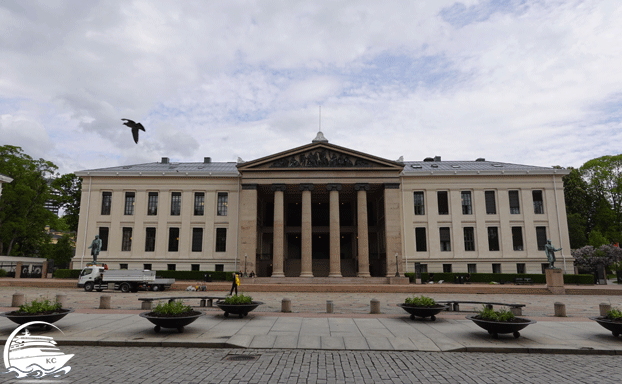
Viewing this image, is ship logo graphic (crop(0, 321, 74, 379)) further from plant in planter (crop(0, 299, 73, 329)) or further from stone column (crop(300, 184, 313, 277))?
stone column (crop(300, 184, 313, 277))

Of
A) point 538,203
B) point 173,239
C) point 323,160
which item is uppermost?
point 323,160

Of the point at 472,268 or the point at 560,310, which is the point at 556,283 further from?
the point at 472,268

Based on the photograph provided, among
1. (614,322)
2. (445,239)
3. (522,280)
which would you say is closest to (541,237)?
(522,280)

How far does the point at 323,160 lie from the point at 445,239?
18.7 meters

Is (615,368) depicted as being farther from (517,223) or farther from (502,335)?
(517,223)

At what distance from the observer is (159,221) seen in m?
50.7

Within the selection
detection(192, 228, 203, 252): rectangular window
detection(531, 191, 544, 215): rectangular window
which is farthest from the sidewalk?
detection(531, 191, 544, 215): rectangular window

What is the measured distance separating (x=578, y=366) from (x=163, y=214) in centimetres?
4848

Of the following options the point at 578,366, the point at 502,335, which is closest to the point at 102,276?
the point at 502,335

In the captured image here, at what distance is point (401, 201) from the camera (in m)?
50.5

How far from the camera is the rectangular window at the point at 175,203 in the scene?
51219mm

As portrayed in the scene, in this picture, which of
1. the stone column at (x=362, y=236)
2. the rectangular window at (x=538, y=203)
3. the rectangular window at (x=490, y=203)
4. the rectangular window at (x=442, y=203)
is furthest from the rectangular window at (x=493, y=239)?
the stone column at (x=362, y=236)

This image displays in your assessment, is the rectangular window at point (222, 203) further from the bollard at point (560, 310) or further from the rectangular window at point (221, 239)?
the bollard at point (560, 310)

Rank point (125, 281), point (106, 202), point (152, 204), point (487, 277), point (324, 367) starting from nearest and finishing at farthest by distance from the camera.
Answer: point (324, 367), point (125, 281), point (487, 277), point (106, 202), point (152, 204)
